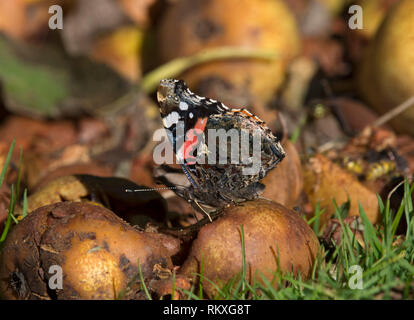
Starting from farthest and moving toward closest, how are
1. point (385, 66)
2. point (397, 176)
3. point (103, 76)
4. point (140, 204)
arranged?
point (103, 76) < point (385, 66) < point (397, 176) < point (140, 204)

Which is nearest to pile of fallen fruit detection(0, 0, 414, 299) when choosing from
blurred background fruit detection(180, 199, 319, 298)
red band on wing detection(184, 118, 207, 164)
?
blurred background fruit detection(180, 199, 319, 298)

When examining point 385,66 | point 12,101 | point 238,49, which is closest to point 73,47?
point 12,101

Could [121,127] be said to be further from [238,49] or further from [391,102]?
[391,102]

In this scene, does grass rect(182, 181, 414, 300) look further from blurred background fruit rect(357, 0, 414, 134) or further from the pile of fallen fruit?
blurred background fruit rect(357, 0, 414, 134)

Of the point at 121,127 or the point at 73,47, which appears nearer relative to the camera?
the point at 121,127

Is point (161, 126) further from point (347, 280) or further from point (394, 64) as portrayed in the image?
point (347, 280)
